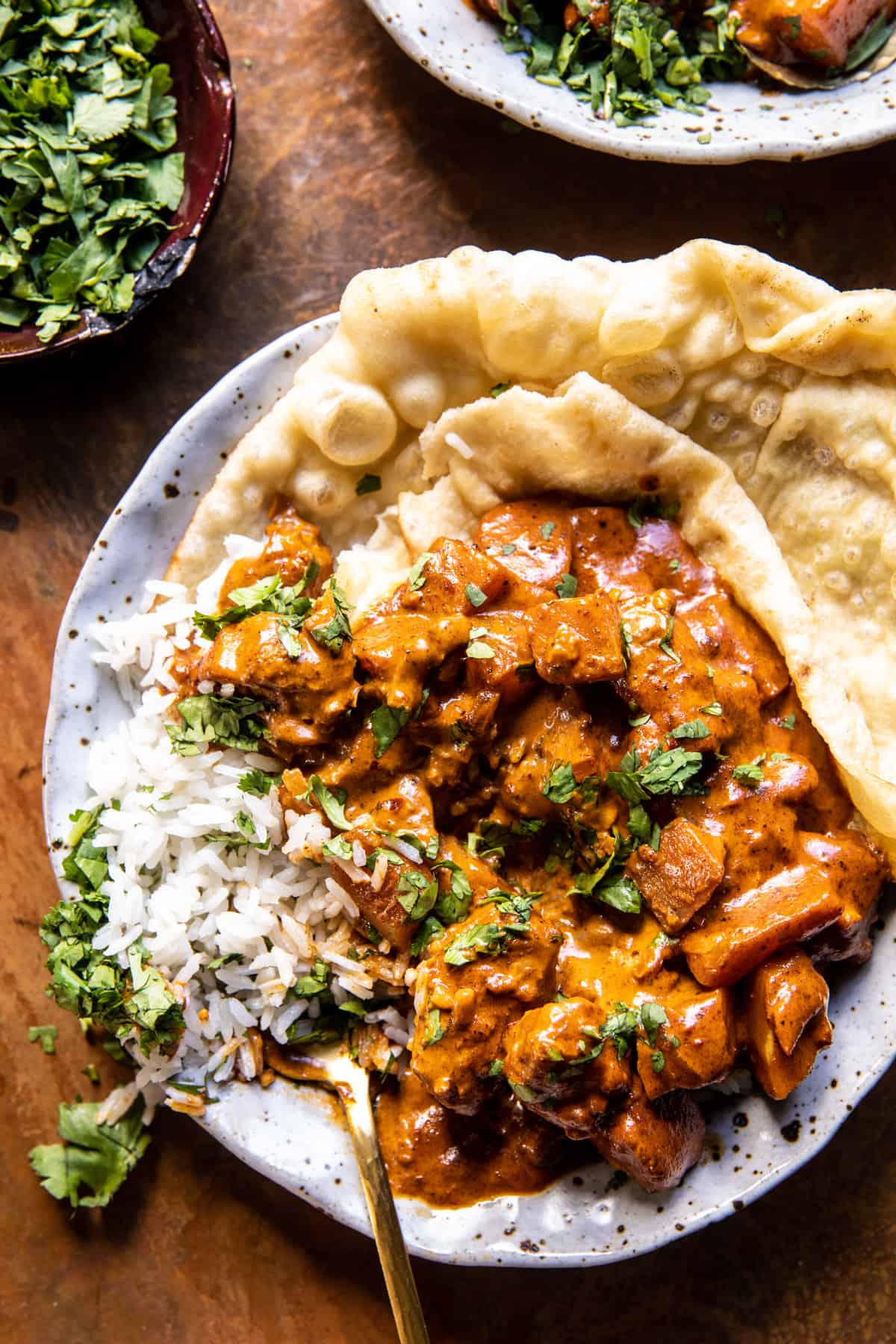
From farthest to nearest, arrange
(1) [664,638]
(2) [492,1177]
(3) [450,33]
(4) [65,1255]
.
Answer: (4) [65,1255] → (3) [450,33] → (2) [492,1177] → (1) [664,638]

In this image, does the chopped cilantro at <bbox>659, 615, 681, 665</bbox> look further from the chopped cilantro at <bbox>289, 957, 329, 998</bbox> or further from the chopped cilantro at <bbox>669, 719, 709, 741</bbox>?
the chopped cilantro at <bbox>289, 957, 329, 998</bbox>

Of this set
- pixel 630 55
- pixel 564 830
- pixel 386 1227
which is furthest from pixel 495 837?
pixel 630 55

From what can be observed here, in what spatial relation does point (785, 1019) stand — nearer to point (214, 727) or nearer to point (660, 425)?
point (660, 425)

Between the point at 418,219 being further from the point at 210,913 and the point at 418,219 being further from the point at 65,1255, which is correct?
the point at 65,1255

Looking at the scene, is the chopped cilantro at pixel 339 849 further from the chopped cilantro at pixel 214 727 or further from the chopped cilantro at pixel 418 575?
the chopped cilantro at pixel 418 575

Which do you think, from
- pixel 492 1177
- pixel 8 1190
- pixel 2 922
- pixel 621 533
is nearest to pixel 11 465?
pixel 2 922

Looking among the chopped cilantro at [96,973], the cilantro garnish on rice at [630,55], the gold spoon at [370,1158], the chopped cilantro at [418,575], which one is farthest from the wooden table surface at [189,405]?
the chopped cilantro at [418,575]

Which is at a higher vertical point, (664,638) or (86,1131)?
(664,638)
